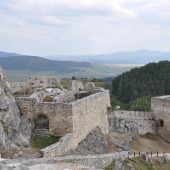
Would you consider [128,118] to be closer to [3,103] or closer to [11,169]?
[3,103]

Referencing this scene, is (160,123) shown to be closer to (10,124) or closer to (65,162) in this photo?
(10,124)

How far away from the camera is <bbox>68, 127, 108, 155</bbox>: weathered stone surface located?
35.7 metres

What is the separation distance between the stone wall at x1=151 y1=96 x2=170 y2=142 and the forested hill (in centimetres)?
5042

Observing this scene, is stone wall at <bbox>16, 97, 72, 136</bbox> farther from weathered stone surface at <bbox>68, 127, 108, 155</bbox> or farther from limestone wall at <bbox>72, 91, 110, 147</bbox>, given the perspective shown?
weathered stone surface at <bbox>68, 127, 108, 155</bbox>

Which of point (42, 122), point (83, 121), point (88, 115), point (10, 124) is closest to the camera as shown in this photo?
point (10, 124)

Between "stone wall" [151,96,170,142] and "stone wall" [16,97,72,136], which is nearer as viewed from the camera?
"stone wall" [16,97,72,136]

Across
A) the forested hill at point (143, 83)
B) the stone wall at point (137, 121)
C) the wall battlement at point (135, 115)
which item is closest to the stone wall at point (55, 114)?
the stone wall at point (137, 121)

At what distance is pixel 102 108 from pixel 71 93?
302 cm

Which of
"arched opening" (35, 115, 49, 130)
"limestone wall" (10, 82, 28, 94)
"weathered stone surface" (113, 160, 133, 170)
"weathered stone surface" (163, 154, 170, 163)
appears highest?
"limestone wall" (10, 82, 28, 94)

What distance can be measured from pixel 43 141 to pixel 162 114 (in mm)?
20320

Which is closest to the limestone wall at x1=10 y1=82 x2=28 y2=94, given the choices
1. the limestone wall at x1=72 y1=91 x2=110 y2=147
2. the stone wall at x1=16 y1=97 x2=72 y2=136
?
the limestone wall at x1=72 y1=91 x2=110 y2=147

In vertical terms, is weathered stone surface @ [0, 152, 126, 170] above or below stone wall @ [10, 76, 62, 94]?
below

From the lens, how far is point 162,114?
50938 millimetres

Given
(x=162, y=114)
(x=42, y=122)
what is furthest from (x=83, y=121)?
(x=162, y=114)
